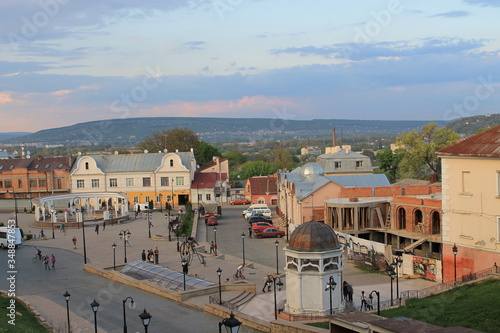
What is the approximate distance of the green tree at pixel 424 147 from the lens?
75188 mm

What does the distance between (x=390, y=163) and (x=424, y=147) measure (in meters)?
17.6

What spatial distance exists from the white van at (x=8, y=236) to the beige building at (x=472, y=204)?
3079 centimetres

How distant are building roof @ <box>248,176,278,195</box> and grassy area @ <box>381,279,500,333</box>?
1931 inches

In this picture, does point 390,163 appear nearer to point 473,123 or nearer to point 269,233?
point 269,233

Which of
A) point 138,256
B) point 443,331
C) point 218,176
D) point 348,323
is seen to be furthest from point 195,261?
point 218,176

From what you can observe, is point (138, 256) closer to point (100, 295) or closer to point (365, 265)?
point (100, 295)

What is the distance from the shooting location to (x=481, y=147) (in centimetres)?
2969

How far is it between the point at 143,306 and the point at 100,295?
11.7ft

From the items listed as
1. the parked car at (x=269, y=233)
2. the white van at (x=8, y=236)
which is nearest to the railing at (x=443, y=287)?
the parked car at (x=269, y=233)

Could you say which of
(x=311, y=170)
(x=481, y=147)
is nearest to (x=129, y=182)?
(x=311, y=170)

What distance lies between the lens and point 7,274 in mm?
36406

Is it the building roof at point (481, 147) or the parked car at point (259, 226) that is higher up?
the building roof at point (481, 147)

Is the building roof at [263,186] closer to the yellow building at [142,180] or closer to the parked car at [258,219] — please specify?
the yellow building at [142,180]

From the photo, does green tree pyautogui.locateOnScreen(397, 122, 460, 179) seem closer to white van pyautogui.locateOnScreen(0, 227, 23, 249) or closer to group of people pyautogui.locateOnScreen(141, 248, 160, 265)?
group of people pyautogui.locateOnScreen(141, 248, 160, 265)
